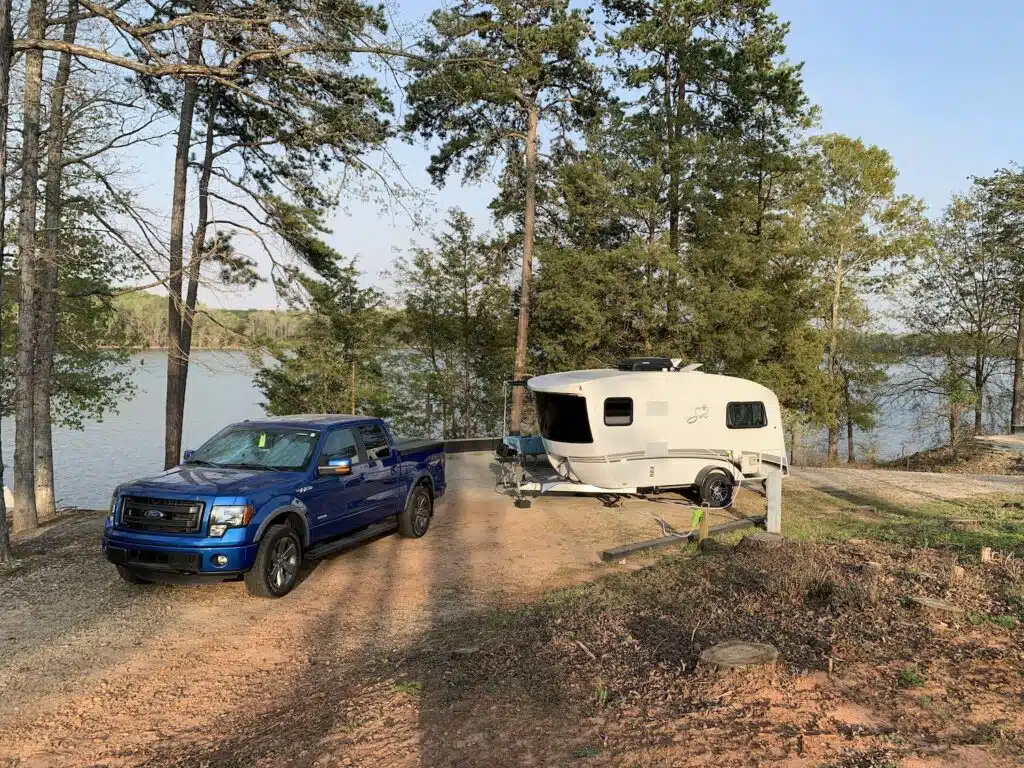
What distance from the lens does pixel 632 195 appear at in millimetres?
22219

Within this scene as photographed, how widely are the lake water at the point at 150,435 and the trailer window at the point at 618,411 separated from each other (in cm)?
704

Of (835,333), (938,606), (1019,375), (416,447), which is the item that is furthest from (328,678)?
(1019,375)

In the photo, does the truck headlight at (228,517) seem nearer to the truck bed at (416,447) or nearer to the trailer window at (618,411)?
the truck bed at (416,447)

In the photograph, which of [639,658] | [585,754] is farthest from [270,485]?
[585,754]

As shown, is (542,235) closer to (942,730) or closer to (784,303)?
(784,303)

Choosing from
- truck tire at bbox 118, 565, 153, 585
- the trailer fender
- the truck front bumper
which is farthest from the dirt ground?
the trailer fender

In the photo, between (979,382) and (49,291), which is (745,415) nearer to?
(49,291)

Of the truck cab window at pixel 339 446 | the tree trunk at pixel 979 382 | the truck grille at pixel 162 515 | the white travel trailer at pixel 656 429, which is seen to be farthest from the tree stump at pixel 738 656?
the tree trunk at pixel 979 382

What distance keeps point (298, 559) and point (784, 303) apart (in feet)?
71.2

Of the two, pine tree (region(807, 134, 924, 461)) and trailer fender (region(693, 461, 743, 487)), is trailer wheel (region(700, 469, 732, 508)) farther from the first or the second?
pine tree (region(807, 134, 924, 461))

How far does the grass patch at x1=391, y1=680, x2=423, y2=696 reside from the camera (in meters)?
4.45

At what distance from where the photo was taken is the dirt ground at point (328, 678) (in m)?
3.72

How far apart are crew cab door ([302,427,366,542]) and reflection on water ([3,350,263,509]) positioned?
17.3 ft

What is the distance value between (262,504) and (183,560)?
812 millimetres
